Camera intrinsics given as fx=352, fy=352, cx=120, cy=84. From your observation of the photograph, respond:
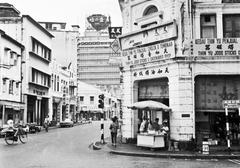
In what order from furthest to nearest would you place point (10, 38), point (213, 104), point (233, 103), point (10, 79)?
point (10, 79) < point (10, 38) < point (213, 104) < point (233, 103)

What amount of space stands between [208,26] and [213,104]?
14.3 feet

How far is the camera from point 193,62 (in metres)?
18.9

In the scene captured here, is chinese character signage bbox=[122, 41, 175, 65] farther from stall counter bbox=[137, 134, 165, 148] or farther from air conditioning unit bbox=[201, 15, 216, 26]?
stall counter bbox=[137, 134, 165, 148]

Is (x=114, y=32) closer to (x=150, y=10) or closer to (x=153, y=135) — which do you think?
(x=150, y=10)

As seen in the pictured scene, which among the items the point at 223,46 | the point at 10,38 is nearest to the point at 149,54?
the point at 223,46

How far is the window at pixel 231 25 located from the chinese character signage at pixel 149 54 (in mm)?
3128

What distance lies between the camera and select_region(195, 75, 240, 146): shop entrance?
19109mm

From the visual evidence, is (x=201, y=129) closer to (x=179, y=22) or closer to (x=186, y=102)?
(x=186, y=102)

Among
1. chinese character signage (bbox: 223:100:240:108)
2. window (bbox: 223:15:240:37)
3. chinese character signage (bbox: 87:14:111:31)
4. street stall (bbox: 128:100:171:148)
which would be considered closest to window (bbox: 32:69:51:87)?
street stall (bbox: 128:100:171:148)

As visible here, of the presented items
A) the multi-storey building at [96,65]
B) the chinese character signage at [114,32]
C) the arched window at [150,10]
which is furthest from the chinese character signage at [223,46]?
the multi-storey building at [96,65]

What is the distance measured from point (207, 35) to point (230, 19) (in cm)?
157

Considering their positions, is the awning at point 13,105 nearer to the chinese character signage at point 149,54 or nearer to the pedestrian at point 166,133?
the chinese character signage at point 149,54

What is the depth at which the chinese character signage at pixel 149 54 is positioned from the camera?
19.5 m

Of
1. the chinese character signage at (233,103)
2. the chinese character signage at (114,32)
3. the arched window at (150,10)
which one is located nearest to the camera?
the chinese character signage at (233,103)
